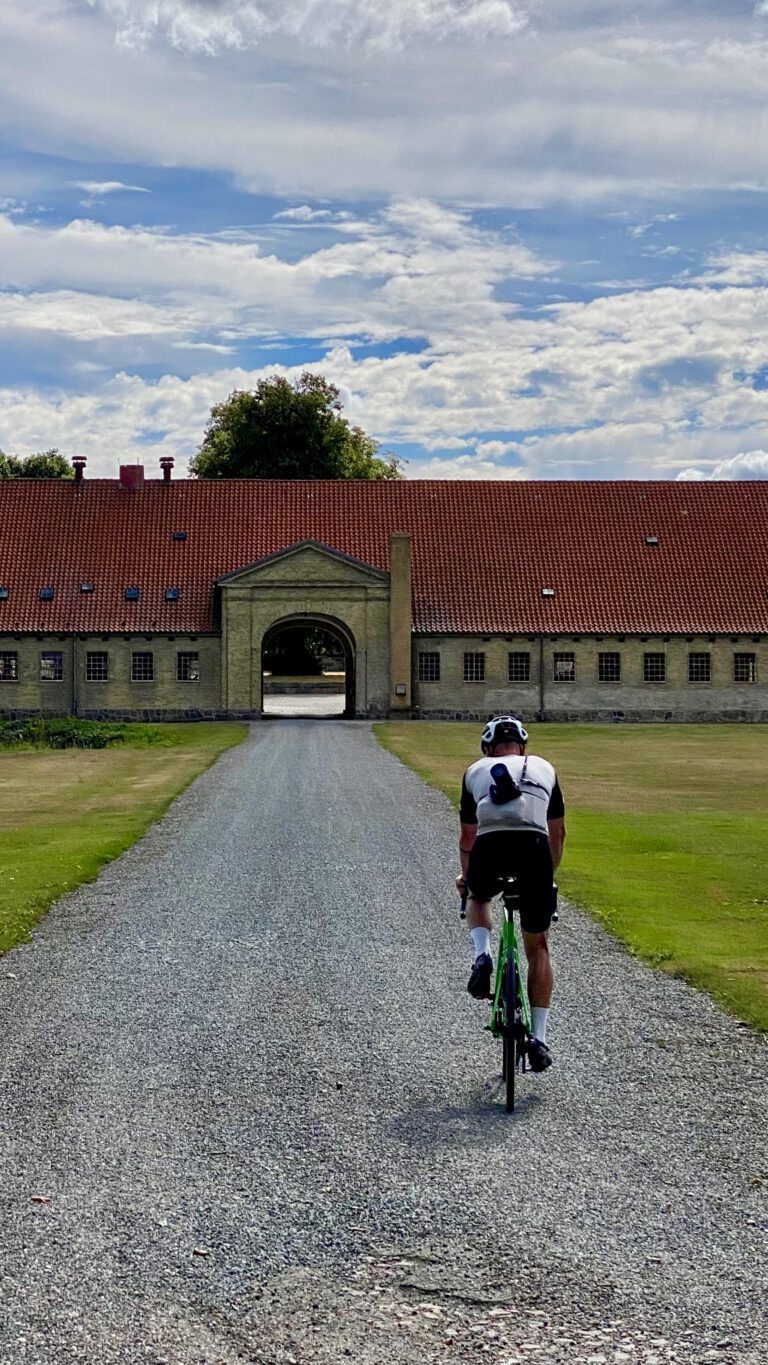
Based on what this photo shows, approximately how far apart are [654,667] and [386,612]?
1041cm

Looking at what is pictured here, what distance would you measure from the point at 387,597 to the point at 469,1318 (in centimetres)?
5237

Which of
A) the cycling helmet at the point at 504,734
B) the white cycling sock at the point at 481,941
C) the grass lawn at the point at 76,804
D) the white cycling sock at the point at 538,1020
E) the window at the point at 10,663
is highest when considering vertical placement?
the window at the point at 10,663

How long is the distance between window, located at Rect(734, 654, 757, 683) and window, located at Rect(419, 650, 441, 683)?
11.3 meters

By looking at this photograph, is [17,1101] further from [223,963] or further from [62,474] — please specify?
[62,474]

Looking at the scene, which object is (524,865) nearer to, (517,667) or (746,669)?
(517,667)

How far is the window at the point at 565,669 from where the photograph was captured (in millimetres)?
59031

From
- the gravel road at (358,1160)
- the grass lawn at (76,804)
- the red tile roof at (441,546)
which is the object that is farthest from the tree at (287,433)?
the gravel road at (358,1160)

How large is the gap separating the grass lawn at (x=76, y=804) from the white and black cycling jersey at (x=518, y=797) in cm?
644

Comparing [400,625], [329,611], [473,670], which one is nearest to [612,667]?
[473,670]

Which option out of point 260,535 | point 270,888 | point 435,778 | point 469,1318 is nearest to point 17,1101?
point 469,1318

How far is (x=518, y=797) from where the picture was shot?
8.82m

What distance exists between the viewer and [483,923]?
9156 mm

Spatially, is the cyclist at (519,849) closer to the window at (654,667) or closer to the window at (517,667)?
the window at (517,667)

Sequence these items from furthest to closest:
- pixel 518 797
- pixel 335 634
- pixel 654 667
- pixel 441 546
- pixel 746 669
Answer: pixel 441 546, pixel 335 634, pixel 746 669, pixel 654 667, pixel 518 797
